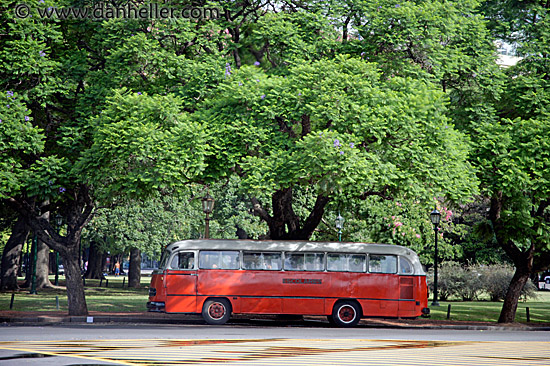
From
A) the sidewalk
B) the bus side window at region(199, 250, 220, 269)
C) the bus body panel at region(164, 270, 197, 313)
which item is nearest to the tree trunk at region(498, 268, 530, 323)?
the sidewalk

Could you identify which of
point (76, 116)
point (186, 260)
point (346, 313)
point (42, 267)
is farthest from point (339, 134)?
point (42, 267)

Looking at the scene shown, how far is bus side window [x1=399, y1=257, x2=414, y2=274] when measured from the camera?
78.8ft

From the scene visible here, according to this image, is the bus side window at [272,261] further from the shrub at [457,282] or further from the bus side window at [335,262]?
the shrub at [457,282]

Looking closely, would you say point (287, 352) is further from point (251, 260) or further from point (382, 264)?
point (382, 264)

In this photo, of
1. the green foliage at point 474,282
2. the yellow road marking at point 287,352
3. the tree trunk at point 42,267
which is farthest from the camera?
the tree trunk at point 42,267

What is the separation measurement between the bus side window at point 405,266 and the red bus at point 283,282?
4 centimetres

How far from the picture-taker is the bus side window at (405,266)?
2402 centimetres

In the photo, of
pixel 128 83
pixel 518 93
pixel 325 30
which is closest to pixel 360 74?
pixel 325 30

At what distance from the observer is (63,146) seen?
75.9 feet

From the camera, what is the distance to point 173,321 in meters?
24.7

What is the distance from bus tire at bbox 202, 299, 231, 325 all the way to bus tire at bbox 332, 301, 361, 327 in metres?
3.75

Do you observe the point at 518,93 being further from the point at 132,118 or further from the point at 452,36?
the point at 132,118

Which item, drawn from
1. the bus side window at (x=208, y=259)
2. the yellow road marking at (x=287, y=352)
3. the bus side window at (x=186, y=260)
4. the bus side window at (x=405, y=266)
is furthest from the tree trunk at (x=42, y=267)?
the yellow road marking at (x=287, y=352)

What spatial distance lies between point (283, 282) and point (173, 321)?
4.43 meters
